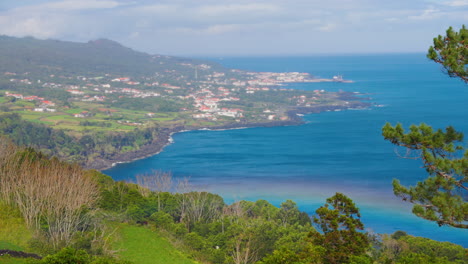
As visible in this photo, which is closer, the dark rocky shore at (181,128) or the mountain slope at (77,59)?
the dark rocky shore at (181,128)

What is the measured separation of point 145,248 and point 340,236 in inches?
252

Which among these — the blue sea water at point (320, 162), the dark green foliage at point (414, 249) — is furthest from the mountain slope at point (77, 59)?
the dark green foliage at point (414, 249)

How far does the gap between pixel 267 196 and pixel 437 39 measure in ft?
83.7

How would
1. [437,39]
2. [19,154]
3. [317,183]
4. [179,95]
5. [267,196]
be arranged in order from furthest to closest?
[179,95], [317,183], [267,196], [19,154], [437,39]

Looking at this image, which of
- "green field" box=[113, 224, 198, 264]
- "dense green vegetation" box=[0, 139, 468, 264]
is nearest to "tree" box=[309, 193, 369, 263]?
"dense green vegetation" box=[0, 139, 468, 264]

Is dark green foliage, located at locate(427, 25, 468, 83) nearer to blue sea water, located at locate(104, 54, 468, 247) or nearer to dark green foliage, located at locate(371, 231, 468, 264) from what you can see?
dark green foliage, located at locate(371, 231, 468, 264)

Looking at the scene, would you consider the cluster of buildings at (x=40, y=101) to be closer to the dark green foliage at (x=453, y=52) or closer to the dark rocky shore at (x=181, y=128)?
the dark rocky shore at (x=181, y=128)

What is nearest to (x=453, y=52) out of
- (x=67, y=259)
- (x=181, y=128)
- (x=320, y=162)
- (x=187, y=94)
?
(x=67, y=259)

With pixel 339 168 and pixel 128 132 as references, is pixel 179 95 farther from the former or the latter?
pixel 339 168

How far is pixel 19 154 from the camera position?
1881cm

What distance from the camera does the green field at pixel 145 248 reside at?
13.3m

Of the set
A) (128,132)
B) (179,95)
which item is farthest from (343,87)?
(128,132)

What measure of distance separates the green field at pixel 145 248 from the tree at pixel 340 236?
4.45 metres

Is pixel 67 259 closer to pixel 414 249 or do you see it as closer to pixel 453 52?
pixel 453 52
